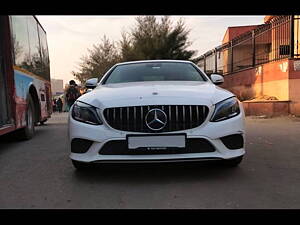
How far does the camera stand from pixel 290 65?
11148mm

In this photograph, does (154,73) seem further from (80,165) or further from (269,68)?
(269,68)

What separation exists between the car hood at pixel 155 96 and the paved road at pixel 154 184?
87 centimetres

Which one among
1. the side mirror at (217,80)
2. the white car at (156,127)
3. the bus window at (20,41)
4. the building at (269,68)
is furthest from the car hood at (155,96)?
the building at (269,68)

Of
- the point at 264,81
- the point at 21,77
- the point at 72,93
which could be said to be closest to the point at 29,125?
the point at 21,77

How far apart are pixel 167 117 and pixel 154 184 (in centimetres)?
73

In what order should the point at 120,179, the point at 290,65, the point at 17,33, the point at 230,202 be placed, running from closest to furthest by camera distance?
the point at 230,202, the point at 120,179, the point at 17,33, the point at 290,65

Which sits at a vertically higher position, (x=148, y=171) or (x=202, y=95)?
(x=202, y=95)

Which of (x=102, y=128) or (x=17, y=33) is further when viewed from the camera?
(x=17, y=33)

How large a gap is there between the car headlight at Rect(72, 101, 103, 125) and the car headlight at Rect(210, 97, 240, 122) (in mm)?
1233

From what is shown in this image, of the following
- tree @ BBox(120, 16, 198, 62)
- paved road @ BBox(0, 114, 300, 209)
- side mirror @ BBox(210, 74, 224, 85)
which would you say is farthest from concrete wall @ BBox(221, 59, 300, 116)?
tree @ BBox(120, 16, 198, 62)

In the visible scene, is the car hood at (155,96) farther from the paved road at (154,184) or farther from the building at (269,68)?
the building at (269,68)
